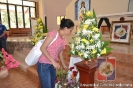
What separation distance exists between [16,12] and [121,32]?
9307mm

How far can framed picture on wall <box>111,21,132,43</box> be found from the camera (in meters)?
2.96

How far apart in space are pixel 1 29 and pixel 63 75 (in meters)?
3.94

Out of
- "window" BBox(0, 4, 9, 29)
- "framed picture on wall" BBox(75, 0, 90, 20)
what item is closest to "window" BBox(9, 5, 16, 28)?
"window" BBox(0, 4, 9, 29)

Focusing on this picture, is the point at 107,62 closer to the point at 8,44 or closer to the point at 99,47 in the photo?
the point at 99,47

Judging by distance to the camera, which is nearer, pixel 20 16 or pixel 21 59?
pixel 21 59

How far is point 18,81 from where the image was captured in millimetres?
2857

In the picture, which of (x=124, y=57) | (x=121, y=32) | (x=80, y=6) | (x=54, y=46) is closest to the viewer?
(x=54, y=46)

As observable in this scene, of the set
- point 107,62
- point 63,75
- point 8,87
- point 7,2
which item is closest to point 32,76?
point 8,87

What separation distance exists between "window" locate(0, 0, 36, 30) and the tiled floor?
7358 millimetres

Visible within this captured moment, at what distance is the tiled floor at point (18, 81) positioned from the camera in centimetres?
266

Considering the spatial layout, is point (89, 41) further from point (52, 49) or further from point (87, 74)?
point (52, 49)

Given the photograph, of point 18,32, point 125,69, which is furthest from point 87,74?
point 18,32

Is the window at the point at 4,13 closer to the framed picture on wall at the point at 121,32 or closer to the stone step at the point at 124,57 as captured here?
the framed picture on wall at the point at 121,32

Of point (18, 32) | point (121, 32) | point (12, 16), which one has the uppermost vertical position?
point (12, 16)
